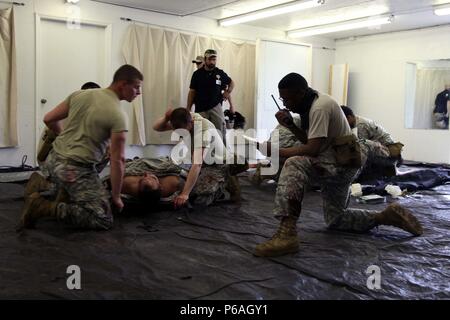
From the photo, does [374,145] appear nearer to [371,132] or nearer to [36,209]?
[371,132]

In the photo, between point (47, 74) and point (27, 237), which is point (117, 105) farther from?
point (47, 74)

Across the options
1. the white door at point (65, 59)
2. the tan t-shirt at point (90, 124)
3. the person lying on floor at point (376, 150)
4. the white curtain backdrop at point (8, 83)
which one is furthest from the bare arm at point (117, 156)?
the white door at point (65, 59)

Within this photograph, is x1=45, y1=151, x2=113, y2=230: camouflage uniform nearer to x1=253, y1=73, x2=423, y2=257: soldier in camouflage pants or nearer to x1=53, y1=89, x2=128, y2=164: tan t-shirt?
x1=53, y1=89, x2=128, y2=164: tan t-shirt

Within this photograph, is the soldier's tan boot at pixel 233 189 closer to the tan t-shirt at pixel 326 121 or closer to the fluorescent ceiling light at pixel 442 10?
the tan t-shirt at pixel 326 121

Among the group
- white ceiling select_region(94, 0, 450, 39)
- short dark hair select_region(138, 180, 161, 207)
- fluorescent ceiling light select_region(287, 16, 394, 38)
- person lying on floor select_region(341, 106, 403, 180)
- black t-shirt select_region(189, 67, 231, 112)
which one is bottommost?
short dark hair select_region(138, 180, 161, 207)

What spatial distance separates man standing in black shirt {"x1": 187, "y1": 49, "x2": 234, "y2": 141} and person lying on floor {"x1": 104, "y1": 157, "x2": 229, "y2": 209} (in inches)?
85.6

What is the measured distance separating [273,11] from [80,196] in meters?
4.56

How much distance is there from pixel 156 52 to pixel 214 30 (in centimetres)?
124

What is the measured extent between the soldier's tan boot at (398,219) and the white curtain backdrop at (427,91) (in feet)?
18.2

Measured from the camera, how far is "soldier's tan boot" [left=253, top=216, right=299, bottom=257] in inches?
101

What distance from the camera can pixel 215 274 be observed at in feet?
7.52

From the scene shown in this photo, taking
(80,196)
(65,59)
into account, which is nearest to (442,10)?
(65,59)

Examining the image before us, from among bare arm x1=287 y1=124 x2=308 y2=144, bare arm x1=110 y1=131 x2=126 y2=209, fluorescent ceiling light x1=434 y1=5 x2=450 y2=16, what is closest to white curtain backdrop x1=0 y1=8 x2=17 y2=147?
bare arm x1=110 y1=131 x2=126 y2=209
